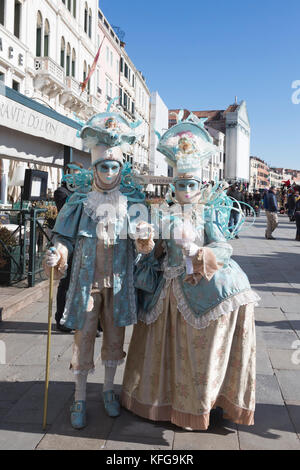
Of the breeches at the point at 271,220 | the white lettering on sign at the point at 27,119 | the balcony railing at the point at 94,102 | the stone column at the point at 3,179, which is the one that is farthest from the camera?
the balcony railing at the point at 94,102

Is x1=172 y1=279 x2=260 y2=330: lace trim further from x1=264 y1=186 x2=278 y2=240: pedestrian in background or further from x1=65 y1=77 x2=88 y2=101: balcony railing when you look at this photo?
x1=65 y1=77 x2=88 y2=101: balcony railing

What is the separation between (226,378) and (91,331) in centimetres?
90

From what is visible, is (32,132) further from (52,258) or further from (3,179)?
(3,179)

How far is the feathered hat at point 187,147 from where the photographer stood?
2.76m

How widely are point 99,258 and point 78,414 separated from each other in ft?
3.21

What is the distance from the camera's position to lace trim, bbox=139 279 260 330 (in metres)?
2.60

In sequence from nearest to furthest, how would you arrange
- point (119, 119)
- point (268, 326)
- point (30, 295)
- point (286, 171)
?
point (119, 119)
point (268, 326)
point (30, 295)
point (286, 171)

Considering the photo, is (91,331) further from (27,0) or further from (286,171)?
(286,171)

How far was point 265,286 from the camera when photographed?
23.2 ft

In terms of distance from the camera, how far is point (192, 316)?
2650 millimetres

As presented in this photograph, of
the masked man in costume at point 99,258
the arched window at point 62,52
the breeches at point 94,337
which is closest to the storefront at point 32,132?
the masked man in costume at point 99,258

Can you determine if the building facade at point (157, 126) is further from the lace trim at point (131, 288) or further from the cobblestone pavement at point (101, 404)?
the lace trim at point (131, 288)

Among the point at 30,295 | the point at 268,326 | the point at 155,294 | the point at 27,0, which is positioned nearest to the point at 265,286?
the point at 268,326

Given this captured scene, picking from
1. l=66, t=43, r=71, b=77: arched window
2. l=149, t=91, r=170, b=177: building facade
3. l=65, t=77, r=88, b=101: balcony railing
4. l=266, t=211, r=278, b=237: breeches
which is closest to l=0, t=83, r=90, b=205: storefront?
l=266, t=211, r=278, b=237: breeches
